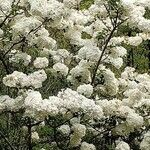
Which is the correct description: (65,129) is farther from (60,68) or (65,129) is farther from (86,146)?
(60,68)

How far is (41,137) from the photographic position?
23.7ft

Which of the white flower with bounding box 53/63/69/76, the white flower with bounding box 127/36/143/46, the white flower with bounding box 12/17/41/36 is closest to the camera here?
the white flower with bounding box 12/17/41/36

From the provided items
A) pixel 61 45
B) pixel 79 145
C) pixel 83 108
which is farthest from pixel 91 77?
Result: pixel 61 45

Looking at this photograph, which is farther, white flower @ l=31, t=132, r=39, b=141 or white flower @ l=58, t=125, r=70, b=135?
white flower @ l=31, t=132, r=39, b=141

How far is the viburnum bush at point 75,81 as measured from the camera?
5.63 metres

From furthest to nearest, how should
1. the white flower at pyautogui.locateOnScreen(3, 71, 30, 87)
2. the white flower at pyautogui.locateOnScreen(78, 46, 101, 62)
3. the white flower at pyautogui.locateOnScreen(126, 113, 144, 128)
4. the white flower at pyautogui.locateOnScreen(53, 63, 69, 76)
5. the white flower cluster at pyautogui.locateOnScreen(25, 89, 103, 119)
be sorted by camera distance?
the white flower at pyautogui.locateOnScreen(53, 63, 69, 76) → the white flower at pyautogui.locateOnScreen(78, 46, 101, 62) → the white flower at pyautogui.locateOnScreen(126, 113, 144, 128) → the white flower at pyautogui.locateOnScreen(3, 71, 30, 87) → the white flower cluster at pyautogui.locateOnScreen(25, 89, 103, 119)

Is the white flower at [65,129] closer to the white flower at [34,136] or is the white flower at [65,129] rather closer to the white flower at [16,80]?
the white flower at [16,80]

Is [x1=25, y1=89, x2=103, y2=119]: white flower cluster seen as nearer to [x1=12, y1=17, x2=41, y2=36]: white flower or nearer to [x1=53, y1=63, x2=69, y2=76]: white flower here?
[x1=12, y1=17, x2=41, y2=36]: white flower

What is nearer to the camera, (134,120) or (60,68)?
(134,120)

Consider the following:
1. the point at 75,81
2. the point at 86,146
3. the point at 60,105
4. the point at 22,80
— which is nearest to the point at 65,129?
the point at 86,146

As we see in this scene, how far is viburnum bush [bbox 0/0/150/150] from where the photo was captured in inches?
222

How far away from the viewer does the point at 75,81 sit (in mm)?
6629

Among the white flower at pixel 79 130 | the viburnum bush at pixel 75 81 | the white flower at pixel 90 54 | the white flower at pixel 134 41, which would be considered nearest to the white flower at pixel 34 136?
the viburnum bush at pixel 75 81

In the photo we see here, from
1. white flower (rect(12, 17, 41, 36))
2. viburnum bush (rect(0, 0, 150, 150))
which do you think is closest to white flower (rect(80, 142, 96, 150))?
viburnum bush (rect(0, 0, 150, 150))
